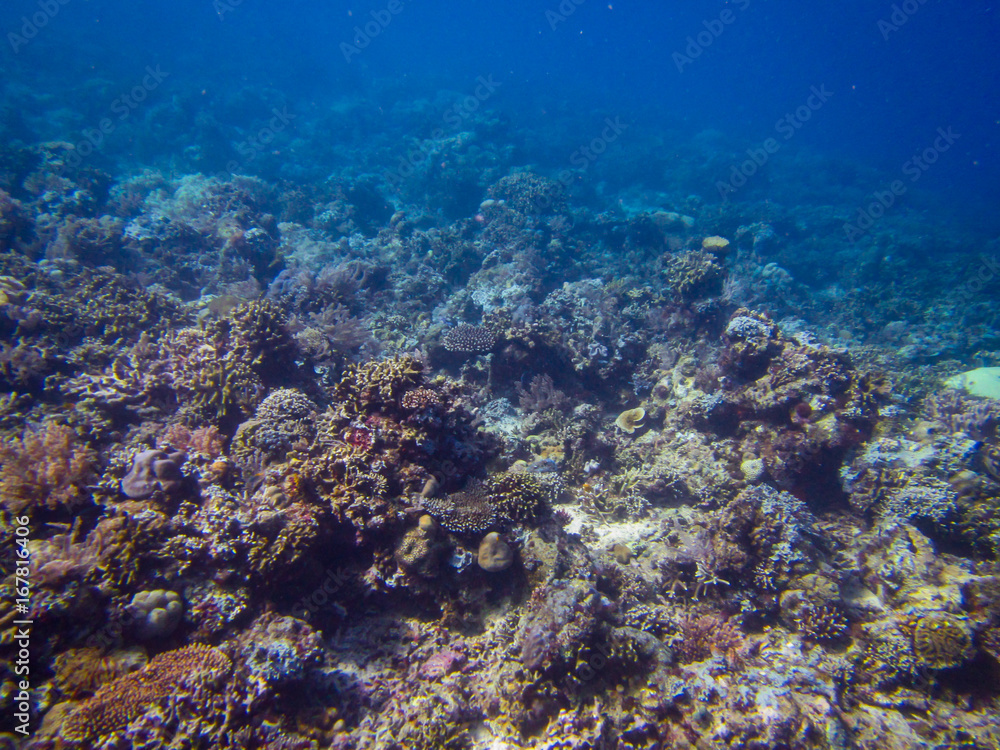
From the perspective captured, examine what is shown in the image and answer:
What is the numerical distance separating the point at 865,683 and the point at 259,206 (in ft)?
78.2

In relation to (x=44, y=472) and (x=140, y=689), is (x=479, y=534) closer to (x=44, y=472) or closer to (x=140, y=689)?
(x=140, y=689)

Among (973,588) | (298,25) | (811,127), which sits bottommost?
(973,588)

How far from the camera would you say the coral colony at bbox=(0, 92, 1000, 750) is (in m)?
3.63

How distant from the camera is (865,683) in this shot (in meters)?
4.44

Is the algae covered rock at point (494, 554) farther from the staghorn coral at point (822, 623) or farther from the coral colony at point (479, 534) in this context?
the staghorn coral at point (822, 623)

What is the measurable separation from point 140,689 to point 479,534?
3148mm

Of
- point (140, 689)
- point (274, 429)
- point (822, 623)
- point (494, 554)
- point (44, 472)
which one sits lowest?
point (822, 623)

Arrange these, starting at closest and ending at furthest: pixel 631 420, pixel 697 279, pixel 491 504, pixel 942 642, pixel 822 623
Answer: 1. pixel 942 642
2. pixel 822 623
3. pixel 491 504
4. pixel 631 420
5. pixel 697 279

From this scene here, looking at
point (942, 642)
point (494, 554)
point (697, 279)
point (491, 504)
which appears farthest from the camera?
point (697, 279)

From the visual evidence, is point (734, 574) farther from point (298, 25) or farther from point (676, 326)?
point (298, 25)

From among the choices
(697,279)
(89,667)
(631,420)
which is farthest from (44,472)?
(697,279)

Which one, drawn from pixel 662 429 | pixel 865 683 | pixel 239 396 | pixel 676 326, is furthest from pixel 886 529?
pixel 239 396

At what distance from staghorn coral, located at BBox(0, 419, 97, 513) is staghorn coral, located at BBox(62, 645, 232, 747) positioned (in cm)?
228

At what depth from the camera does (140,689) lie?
3.14 metres
